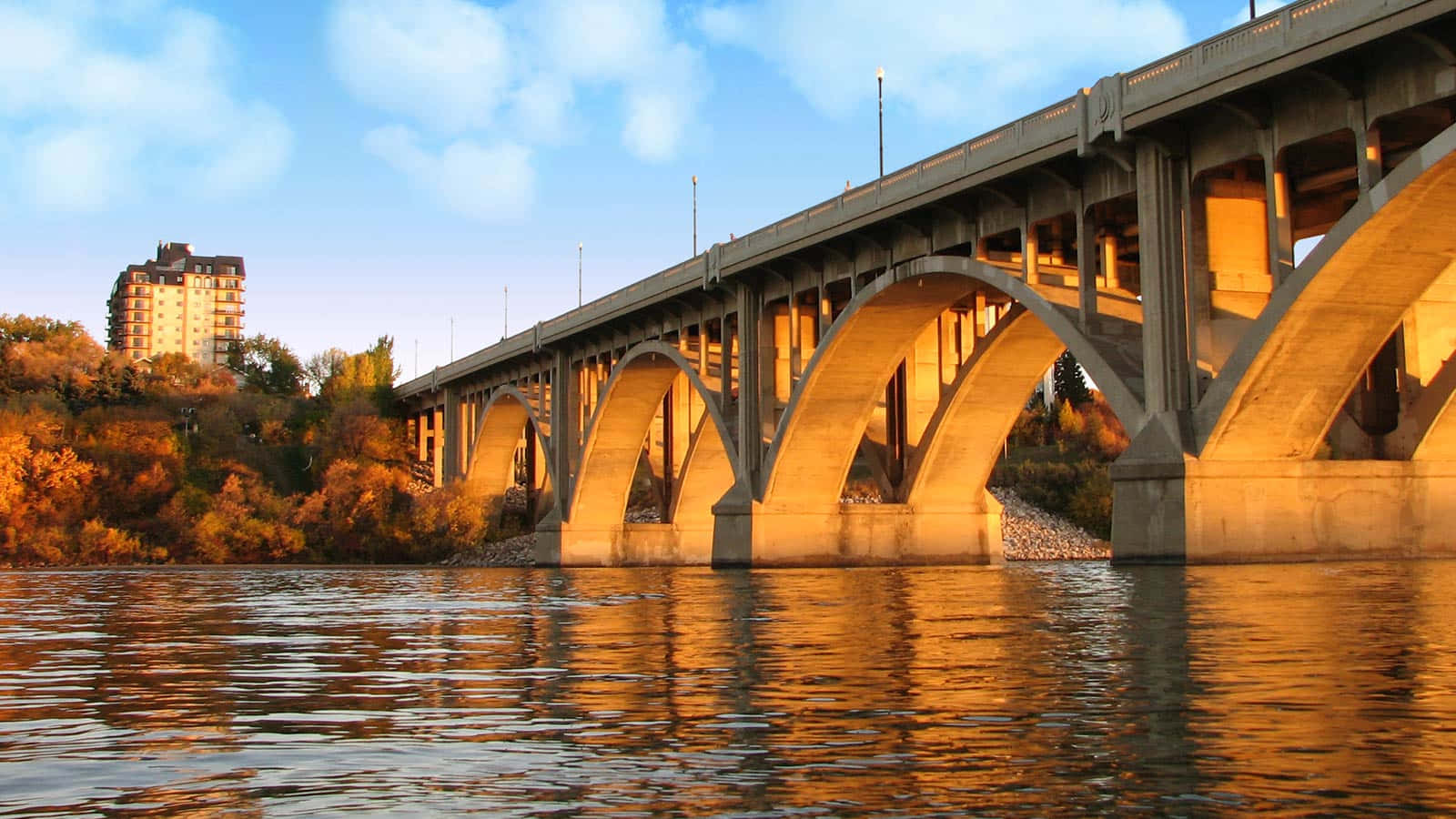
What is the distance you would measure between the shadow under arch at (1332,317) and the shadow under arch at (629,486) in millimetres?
32597

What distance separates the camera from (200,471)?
93.8 meters

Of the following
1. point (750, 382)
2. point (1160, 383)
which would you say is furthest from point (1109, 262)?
point (750, 382)

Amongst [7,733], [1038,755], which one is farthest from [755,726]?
[7,733]

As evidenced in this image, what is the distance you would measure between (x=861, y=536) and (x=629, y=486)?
2333 cm

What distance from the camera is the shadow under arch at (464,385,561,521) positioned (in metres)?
85.6

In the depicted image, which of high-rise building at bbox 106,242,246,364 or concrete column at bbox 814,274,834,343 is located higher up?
high-rise building at bbox 106,242,246,364

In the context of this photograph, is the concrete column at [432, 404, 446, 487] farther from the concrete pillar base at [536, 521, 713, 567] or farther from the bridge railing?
the bridge railing

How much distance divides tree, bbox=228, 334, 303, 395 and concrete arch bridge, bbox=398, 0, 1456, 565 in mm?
79791

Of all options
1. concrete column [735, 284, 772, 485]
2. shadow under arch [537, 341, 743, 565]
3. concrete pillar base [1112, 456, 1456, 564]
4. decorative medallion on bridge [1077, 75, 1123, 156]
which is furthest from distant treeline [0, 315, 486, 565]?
concrete pillar base [1112, 456, 1456, 564]

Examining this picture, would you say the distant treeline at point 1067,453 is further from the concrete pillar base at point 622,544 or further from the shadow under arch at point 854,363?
the shadow under arch at point 854,363

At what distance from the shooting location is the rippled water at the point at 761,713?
683 cm

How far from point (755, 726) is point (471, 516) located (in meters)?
77.6

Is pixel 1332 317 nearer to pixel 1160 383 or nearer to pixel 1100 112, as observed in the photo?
pixel 1160 383

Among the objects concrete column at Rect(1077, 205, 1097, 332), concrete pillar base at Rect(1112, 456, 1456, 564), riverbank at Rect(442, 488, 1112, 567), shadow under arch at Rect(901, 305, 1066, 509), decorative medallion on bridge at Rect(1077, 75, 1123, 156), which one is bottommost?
riverbank at Rect(442, 488, 1112, 567)
